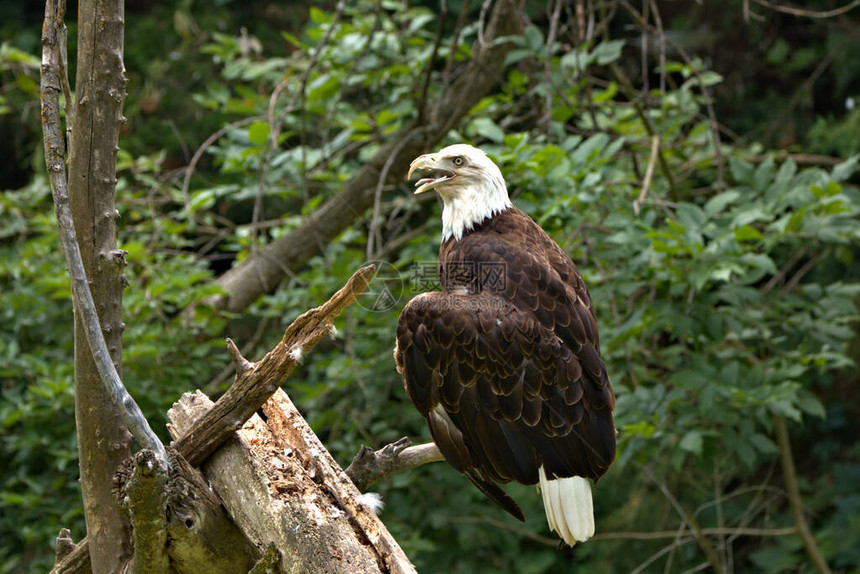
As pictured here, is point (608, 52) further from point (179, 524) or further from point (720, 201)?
point (179, 524)

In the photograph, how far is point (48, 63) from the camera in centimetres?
183

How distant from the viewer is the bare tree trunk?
6.64 ft

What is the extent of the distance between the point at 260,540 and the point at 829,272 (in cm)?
455

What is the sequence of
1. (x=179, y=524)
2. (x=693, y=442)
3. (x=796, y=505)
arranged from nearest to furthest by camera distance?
(x=179, y=524)
(x=693, y=442)
(x=796, y=505)

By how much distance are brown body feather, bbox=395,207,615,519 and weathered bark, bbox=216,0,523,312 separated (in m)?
1.67

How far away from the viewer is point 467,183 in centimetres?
293

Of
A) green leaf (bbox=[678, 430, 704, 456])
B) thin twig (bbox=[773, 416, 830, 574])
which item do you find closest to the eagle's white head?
green leaf (bbox=[678, 430, 704, 456])

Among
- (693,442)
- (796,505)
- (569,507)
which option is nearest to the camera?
(569,507)

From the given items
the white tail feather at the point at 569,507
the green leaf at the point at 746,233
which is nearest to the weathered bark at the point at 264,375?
the white tail feather at the point at 569,507

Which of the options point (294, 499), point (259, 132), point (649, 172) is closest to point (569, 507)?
point (294, 499)

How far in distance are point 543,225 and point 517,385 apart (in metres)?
1.12

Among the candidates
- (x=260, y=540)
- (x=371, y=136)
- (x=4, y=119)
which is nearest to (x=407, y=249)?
(x=371, y=136)

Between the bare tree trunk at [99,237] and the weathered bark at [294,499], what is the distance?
0.68ft

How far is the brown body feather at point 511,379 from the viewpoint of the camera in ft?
8.13
